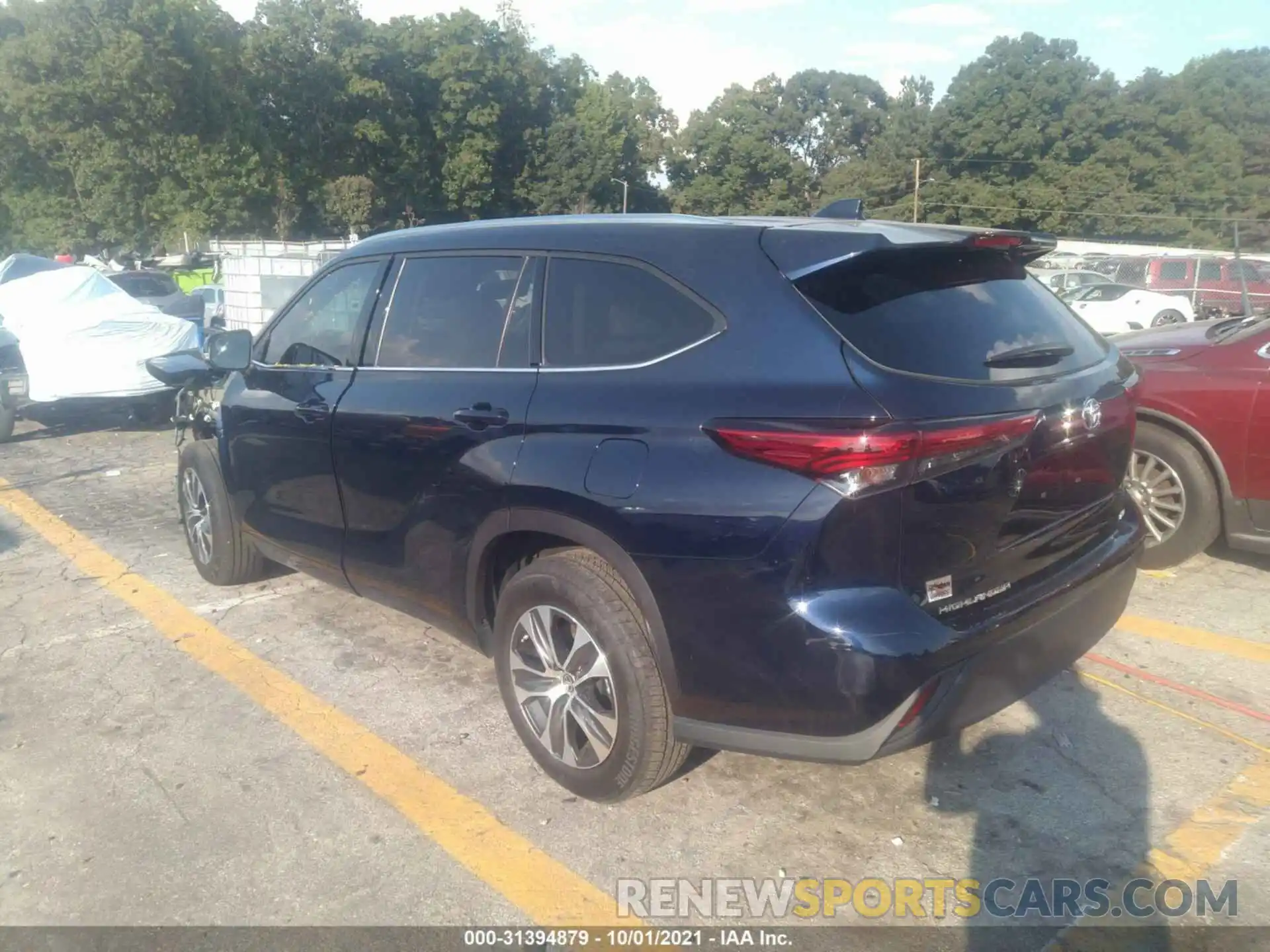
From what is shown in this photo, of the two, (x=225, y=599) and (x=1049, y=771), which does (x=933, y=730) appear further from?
(x=225, y=599)

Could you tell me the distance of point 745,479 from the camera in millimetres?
2635

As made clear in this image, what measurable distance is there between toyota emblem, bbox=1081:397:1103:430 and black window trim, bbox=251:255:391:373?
2.66 metres

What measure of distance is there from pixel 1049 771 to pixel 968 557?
1143 mm

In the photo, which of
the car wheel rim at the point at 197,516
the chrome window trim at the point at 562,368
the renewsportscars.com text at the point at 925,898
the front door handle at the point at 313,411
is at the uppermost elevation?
the chrome window trim at the point at 562,368

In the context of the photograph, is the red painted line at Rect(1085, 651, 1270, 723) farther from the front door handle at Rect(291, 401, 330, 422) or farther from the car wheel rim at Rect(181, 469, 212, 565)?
the car wheel rim at Rect(181, 469, 212, 565)

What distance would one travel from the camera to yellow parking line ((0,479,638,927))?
9.37 feet

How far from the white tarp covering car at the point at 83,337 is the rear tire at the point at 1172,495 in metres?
8.56

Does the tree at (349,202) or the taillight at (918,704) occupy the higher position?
the tree at (349,202)

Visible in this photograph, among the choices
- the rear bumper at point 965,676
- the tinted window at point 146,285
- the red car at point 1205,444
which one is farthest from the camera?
the tinted window at point 146,285

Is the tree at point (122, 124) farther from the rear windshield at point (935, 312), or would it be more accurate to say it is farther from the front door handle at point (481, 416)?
the rear windshield at point (935, 312)

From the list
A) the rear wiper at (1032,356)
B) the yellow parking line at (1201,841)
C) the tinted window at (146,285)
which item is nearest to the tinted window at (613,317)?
the rear wiper at (1032,356)

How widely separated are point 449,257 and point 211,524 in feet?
7.52

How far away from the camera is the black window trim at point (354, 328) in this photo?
4105 millimetres

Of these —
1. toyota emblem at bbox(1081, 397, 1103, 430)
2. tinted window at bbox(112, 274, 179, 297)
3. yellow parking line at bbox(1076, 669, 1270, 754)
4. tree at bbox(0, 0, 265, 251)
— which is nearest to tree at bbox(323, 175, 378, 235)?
tree at bbox(0, 0, 265, 251)
